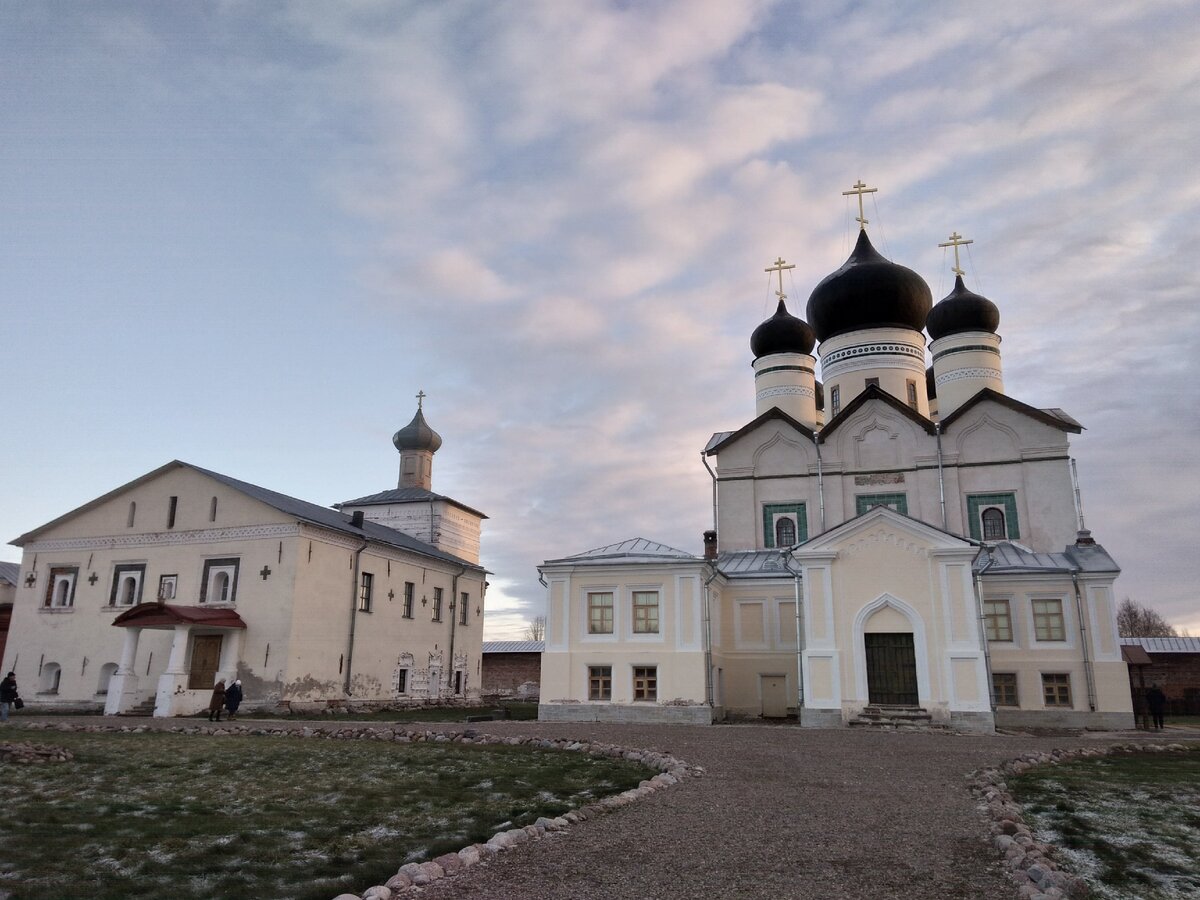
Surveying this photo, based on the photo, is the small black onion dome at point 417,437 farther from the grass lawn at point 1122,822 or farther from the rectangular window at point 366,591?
the grass lawn at point 1122,822

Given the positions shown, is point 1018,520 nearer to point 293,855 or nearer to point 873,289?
point 873,289

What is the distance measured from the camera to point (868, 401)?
2895cm

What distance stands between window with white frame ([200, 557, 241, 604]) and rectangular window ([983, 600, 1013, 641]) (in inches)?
829

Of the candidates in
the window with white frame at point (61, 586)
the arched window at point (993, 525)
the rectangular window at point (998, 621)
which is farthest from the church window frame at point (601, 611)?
the window with white frame at point (61, 586)

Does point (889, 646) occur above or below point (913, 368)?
below

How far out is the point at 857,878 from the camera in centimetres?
580

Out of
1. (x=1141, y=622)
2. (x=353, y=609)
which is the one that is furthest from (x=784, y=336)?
(x=1141, y=622)

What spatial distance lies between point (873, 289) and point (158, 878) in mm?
29132

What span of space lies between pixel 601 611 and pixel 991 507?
12858mm

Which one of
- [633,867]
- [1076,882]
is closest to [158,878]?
[633,867]

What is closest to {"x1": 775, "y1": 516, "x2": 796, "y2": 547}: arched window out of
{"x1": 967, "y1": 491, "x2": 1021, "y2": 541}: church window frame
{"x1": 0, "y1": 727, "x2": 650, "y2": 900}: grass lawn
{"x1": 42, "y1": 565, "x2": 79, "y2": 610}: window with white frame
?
{"x1": 967, "y1": 491, "x2": 1021, "y2": 541}: church window frame

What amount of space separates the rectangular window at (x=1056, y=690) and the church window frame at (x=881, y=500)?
6845 millimetres

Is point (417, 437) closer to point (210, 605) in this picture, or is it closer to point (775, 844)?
point (210, 605)

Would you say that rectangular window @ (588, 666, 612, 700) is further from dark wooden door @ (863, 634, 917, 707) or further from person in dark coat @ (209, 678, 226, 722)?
person in dark coat @ (209, 678, 226, 722)
